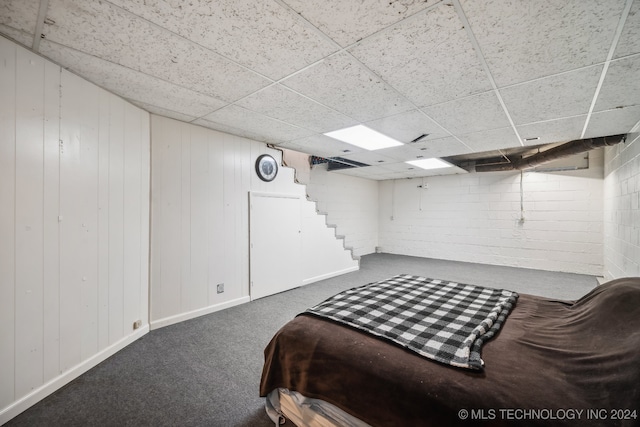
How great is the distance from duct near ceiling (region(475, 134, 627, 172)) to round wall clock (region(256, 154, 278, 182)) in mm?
4625

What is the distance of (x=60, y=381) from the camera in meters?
1.82

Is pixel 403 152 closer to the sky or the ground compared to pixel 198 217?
closer to the sky

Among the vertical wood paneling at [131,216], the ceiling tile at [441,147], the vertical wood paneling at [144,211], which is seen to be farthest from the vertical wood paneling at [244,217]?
the ceiling tile at [441,147]

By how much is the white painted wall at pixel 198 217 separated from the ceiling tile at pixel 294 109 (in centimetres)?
99

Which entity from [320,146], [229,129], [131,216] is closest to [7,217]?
[131,216]

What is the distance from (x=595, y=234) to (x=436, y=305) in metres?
5.18

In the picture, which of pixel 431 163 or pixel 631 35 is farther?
pixel 431 163

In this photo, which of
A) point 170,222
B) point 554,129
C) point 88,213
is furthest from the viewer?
point 554,129

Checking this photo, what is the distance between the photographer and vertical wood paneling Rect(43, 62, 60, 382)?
1761 millimetres

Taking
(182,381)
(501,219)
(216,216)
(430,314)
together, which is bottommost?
(182,381)

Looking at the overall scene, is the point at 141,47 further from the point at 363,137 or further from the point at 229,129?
the point at 363,137

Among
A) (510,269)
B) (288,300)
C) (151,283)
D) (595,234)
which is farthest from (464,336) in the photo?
(595,234)

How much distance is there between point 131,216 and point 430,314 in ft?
9.32

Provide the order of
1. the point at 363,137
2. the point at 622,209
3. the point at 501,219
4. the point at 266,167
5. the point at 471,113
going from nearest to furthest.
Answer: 1. the point at 471,113
2. the point at 622,209
3. the point at 363,137
4. the point at 266,167
5. the point at 501,219
